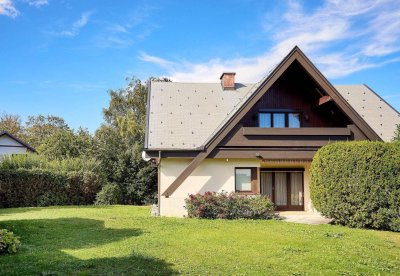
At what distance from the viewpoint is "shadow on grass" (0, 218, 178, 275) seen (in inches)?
305

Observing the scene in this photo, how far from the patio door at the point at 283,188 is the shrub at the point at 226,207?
4.17m

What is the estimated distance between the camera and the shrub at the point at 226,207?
16.2 m

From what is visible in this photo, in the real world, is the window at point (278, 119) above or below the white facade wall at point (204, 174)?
above

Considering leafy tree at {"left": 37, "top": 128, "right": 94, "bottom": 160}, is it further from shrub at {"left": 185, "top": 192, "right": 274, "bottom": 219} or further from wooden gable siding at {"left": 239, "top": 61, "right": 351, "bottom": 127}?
shrub at {"left": 185, "top": 192, "right": 274, "bottom": 219}

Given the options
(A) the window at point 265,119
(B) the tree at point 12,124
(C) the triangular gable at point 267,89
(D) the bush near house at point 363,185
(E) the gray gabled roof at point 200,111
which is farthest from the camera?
(B) the tree at point 12,124

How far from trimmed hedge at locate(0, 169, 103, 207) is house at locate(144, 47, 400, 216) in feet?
28.5

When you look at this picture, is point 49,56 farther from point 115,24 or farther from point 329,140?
point 329,140

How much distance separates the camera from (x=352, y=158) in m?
14.6

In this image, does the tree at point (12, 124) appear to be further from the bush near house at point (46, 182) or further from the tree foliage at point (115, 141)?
the bush near house at point (46, 182)

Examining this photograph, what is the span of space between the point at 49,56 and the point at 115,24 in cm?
A: 799

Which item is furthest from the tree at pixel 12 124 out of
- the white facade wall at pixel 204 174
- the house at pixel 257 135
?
the white facade wall at pixel 204 174

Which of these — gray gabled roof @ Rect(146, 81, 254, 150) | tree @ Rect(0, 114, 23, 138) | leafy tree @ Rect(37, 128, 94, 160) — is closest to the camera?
gray gabled roof @ Rect(146, 81, 254, 150)

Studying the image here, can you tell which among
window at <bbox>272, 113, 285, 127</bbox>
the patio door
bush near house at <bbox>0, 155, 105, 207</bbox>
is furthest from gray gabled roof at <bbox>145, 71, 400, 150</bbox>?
bush near house at <bbox>0, 155, 105, 207</bbox>

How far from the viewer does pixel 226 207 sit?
16219 mm
